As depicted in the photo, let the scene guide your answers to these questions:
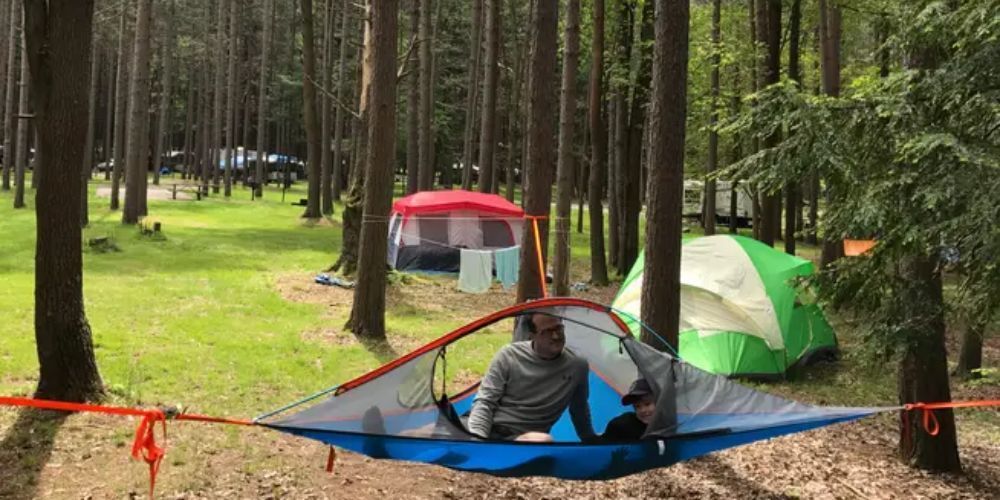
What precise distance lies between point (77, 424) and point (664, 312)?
13.6 feet

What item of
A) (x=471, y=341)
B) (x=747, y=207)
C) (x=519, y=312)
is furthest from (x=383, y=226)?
(x=747, y=207)

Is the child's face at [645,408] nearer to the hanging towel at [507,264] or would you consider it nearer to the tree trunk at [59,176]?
the tree trunk at [59,176]

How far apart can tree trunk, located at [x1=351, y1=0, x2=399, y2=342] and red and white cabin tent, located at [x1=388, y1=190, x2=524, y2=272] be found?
265 inches

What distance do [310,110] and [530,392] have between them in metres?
19.3

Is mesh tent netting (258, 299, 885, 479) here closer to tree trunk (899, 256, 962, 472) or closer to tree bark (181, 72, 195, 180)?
tree trunk (899, 256, 962, 472)

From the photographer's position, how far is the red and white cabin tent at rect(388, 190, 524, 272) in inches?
633

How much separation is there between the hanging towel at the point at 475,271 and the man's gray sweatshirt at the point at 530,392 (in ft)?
28.7

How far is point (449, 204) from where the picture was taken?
53.3 ft

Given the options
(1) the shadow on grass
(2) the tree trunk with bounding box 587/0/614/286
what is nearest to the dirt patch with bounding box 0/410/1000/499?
(1) the shadow on grass

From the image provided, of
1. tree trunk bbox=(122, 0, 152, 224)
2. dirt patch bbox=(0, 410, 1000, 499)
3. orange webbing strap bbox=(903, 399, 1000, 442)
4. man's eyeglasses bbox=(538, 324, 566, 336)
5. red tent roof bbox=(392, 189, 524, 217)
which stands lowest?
dirt patch bbox=(0, 410, 1000, 499)

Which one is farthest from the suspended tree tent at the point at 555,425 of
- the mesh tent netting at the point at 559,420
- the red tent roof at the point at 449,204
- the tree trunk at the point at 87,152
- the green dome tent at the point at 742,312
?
the red tent roof at the point at 449,204

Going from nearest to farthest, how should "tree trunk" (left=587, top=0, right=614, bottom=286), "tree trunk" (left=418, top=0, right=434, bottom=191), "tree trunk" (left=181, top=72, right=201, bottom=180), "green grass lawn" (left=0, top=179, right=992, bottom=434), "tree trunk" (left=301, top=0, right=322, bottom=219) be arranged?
"green grass lawn" (left=0, top=179, right=992, bottom=434) < "tree trunk" (left=587, top=0, right=614, bottom=286) < "tree trunk" (left=418, top=0, right=434, bottom=191) < "tree trunk" (left=301, top=0, right=322, bottom=219) < "tree trunk" (left=181, top=72, right=201, bottom=180)

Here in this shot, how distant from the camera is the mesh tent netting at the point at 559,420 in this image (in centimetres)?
392

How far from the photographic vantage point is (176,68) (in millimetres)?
46031
